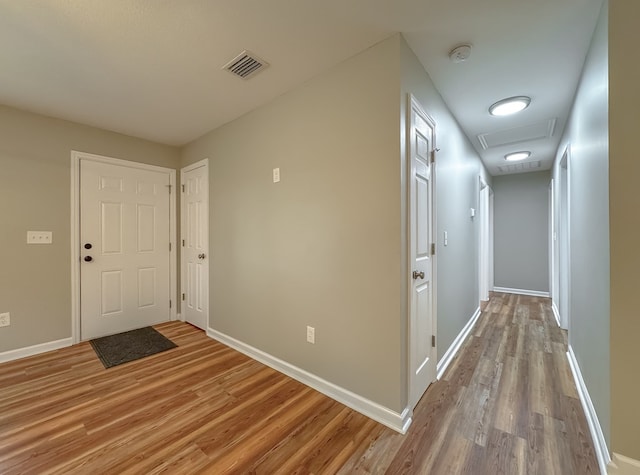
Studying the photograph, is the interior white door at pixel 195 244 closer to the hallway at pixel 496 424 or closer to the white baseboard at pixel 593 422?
the hallway at pixel 496 424

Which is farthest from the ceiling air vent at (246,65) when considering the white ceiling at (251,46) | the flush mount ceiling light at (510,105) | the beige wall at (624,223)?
the flush mount ceiling light at (510,105)

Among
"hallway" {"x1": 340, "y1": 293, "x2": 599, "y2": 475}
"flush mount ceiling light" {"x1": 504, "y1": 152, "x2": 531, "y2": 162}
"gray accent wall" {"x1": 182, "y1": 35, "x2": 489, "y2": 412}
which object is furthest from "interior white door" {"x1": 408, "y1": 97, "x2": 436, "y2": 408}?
"flush mount ceiling light" {"x1": 504, "y1": 152, "x2": 531, "y2": 162}

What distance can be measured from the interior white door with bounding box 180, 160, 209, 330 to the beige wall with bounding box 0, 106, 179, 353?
3.40 feet

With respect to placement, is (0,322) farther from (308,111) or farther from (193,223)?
(308,111)

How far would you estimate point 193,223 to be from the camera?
341cm

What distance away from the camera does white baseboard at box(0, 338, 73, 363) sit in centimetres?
247

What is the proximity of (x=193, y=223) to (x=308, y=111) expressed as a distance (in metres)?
2.17

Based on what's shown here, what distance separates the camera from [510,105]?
7.93ft

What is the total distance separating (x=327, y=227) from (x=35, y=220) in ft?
9.65

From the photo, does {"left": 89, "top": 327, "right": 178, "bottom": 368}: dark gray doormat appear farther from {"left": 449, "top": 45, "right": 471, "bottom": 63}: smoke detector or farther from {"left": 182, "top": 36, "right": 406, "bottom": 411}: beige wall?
{"left": 449, "top": 45, "right": 471, "bottom": 63}: smoke detector

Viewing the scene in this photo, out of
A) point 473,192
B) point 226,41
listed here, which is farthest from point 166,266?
point 473,192

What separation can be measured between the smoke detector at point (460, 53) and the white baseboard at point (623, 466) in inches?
91.3

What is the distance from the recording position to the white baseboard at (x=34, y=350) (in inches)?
97.3

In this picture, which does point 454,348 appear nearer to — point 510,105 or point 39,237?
point 510,105
